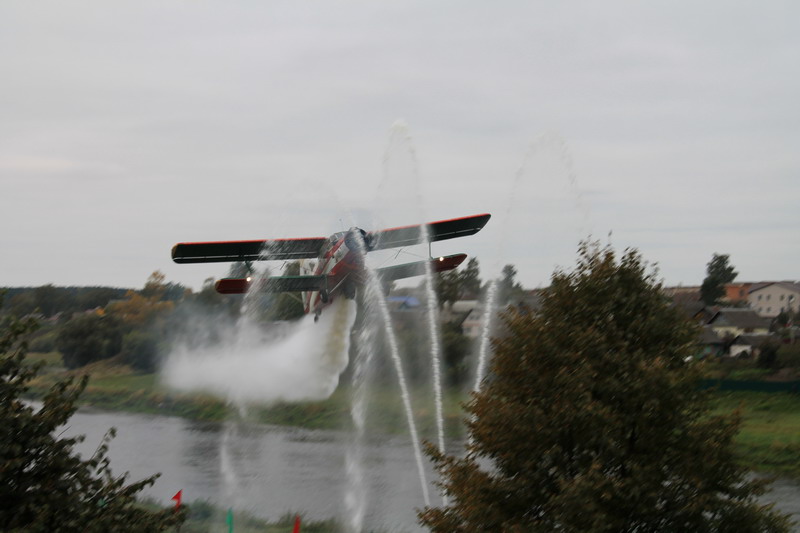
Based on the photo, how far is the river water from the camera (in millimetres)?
34156

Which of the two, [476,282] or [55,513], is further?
[476,282]

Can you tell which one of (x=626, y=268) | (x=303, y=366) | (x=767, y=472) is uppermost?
(x=626, y=268)

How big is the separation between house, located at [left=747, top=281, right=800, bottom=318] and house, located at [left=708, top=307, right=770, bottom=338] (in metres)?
44.2

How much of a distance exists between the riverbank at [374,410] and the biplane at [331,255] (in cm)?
858

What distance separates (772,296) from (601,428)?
129197mm

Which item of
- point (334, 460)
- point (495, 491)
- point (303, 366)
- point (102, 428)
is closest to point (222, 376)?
point (102, 428)

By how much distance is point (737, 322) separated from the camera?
3324 inches

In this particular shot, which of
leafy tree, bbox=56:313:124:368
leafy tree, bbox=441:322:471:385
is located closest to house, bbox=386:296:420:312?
leafy tree, bbox=441:322:471:385

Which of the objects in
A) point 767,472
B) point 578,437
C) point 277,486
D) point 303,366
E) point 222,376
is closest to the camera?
point 578,437

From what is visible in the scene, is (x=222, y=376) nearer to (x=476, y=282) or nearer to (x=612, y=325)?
(x=476, y=282)

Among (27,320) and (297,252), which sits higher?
(297,252)

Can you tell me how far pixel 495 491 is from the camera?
14.3 m

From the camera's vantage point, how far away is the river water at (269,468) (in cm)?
3416

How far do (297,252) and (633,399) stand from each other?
2799 centimetres
